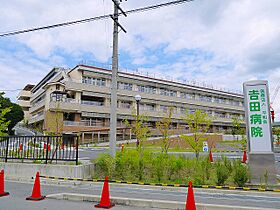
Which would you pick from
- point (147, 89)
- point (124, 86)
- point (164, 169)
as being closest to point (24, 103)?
point (124, 86)

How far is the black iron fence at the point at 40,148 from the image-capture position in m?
10.0

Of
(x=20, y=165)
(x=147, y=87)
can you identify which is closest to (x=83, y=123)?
(x=147, y=87)

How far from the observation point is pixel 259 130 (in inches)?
351

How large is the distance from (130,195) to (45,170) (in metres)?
4.24

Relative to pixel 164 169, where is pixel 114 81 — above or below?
above

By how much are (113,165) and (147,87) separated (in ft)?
129

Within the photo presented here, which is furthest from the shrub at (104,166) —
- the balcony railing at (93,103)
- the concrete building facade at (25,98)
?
the concrete building facade at (25,98)

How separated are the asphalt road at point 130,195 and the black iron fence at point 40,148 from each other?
1.32 meters

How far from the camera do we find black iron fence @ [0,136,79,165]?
33.0 feet

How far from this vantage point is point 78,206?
6.39 meters

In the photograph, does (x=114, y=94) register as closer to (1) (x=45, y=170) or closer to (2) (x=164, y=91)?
(1) (x=45, y=170)

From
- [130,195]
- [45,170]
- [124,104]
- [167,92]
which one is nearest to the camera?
[130,195]

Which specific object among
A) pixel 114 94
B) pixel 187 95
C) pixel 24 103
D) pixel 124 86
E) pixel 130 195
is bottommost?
pixel 130 195

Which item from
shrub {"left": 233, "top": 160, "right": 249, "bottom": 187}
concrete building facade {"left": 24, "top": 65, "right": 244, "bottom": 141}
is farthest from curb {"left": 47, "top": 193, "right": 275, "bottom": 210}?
concrete building facade {"left": 24, "top": 65, "right": 244, "bottom": 141}
